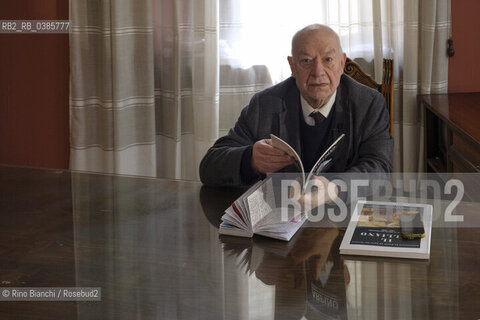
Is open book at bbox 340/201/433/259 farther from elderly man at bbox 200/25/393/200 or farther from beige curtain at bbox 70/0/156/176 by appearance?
beige curtain at bbox 70/0/156/176

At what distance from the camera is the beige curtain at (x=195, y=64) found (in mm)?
3557

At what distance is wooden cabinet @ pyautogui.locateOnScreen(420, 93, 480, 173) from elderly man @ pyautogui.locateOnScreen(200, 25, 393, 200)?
0.50 metres

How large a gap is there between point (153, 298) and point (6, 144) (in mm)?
2979

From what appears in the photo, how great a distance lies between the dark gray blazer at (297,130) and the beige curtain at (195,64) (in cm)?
120

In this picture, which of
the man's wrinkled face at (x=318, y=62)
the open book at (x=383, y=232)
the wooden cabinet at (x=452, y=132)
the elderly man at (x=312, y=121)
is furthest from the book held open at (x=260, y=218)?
the wooden cabinet at (x=452, y=132)

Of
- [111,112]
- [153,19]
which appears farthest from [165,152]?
[153,19]

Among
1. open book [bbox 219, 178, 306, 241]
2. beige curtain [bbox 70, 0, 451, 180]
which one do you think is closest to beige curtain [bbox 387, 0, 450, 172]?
beige curtain [bbox 70, 0, 451, 180]

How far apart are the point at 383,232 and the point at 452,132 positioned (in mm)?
1527

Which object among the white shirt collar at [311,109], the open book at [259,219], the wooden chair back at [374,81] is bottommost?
the open book at [259,219]

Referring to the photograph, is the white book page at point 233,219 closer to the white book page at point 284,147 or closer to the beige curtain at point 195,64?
the white book page at point 284,147

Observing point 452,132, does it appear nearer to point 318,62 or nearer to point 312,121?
point 312,121

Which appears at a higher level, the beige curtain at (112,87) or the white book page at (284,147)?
the beige curtain at (112,87)

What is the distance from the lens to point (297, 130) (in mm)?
2398

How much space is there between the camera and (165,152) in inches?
153
